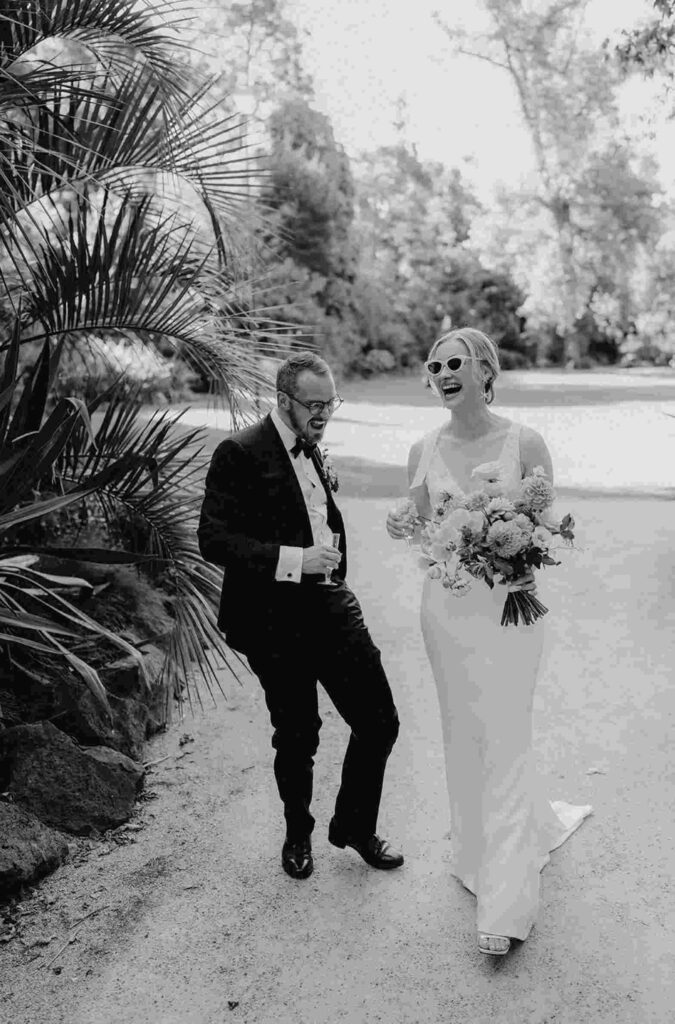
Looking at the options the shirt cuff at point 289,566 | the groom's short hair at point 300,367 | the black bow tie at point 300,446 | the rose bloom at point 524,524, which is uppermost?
the groom's short hair at point 300,367

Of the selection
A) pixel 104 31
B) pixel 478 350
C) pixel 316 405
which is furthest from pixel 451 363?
pixel 104 31

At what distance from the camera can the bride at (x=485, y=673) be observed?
338 cm

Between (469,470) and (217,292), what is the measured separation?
11.0ft

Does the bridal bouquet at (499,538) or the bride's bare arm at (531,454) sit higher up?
the bride's bare arm at (531,454)

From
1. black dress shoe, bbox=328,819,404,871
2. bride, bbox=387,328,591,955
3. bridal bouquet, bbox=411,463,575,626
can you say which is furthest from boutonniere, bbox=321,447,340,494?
black dress shoe, bbox=328,819,404,871

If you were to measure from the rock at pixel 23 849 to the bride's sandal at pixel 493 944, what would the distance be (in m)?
1.67

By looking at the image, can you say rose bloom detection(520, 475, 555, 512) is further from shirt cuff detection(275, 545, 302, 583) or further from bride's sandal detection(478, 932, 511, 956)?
bride's sandal detection(478, 932, 511, 956)

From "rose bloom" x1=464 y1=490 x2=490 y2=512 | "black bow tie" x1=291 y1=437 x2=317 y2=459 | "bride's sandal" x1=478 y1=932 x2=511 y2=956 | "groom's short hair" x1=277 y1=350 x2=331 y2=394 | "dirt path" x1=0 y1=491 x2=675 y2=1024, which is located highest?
"groom's short hair" x1=277 y1=350 x2=331 y2=394

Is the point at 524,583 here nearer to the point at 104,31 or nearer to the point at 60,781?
the point at 60,781

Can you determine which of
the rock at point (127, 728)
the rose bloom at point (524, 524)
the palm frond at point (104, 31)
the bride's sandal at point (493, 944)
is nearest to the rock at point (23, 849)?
the rock at point (127, 728)

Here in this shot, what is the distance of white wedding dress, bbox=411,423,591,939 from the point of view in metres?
3.36

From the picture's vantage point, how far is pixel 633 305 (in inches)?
1620

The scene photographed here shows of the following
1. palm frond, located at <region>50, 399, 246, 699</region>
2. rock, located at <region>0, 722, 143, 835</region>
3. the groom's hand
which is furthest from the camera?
palm frond, located at <region>50, 399, 246, 699</region>

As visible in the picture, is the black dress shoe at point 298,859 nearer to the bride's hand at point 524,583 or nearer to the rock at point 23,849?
the rock at point 23,849
